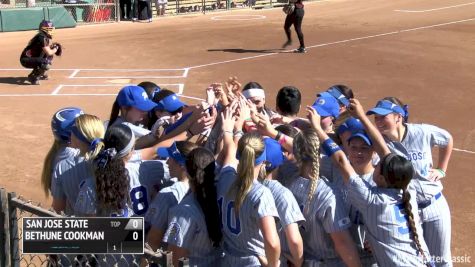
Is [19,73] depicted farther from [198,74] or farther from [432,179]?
[432,179]

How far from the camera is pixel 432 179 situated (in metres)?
5.87

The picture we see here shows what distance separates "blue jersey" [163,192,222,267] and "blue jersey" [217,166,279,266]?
15 cm

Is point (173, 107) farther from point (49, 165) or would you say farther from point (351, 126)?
point (351, 126)

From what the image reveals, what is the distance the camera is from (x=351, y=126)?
5.43 meters

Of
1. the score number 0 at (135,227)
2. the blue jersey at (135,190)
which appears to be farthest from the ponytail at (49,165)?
the score number 0 at (135,227)

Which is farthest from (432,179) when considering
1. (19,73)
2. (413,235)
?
(19,73)

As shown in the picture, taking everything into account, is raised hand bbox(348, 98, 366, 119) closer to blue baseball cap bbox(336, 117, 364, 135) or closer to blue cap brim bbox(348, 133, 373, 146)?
blue baseball cap bbox(336, 117, 364, 135)

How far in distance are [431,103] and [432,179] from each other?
29.3 feet

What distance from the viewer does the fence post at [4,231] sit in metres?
4.14

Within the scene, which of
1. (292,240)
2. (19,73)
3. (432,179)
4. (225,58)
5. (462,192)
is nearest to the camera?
(292,240)

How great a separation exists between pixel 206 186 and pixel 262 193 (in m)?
0.41

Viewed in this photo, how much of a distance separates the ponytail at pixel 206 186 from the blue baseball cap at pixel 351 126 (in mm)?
1297

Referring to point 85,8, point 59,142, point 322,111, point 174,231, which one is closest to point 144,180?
point 174,231
